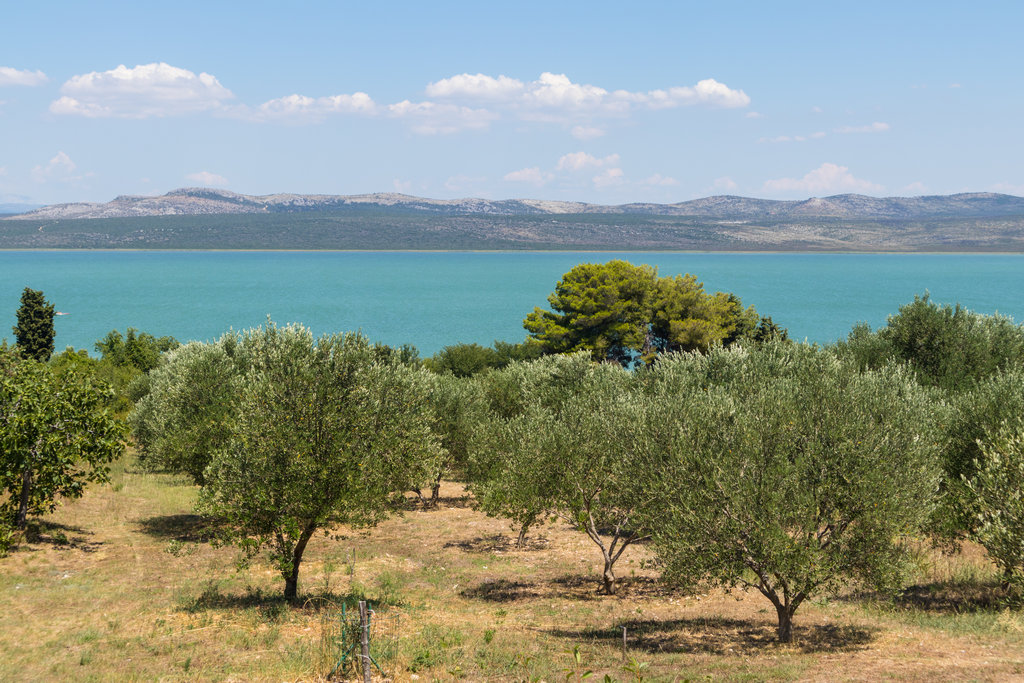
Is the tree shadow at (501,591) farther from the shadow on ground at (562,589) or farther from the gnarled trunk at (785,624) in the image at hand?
the gnarled trunk at (785,624)

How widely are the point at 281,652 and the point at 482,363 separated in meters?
79.0

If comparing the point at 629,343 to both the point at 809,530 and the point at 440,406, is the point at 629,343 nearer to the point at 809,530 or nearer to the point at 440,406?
the point at 440,406

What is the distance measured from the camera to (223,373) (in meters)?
43.9

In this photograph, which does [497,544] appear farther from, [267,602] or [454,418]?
[267,602]

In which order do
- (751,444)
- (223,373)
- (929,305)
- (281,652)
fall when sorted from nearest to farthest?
(281,652)
(751,444)
(223,373)
(929,305)

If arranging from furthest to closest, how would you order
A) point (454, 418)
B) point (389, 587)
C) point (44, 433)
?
point (454, 418) < point (389, 587) < point (44, 433)

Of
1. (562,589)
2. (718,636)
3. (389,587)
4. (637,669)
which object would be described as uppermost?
(637,669)

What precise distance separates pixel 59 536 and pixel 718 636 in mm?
33705

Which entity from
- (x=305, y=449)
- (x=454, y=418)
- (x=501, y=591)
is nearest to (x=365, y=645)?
(x=305, y=449)

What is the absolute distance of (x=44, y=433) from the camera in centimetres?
3525

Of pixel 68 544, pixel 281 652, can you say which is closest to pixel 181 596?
pixel 281 652

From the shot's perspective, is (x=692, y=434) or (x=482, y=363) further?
(x=482, y=363)

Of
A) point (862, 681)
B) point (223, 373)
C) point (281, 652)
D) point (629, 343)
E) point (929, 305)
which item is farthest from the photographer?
point (629, 343)

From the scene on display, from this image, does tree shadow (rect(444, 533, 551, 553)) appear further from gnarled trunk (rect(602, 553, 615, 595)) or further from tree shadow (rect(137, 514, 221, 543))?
tree shadow (rect(137, 514, 221, 543))
